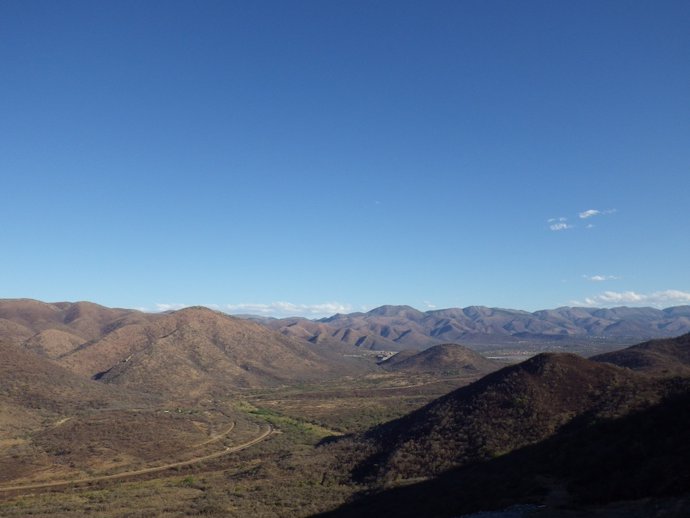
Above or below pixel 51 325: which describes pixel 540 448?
below

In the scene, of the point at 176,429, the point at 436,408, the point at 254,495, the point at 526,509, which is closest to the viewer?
the point at 526,509

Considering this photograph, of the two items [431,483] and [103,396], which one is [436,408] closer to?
[431,483]

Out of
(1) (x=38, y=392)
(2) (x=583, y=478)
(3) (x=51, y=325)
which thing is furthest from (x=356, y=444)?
(3) (x=51, y=325)

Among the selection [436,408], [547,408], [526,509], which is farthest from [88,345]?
[526,509]

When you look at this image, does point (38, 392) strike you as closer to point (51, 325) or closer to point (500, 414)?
point (500, 414)

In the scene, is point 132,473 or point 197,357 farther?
point 197,357

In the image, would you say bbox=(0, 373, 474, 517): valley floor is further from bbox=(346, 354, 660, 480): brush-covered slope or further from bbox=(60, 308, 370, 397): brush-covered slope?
bbox=(60, 308, 370, 397): brush-covered slope

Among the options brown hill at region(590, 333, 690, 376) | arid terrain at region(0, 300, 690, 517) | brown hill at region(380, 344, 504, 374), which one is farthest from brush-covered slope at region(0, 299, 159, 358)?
brown hill at region(590, 333, 690, 376)
